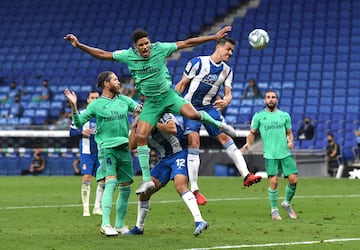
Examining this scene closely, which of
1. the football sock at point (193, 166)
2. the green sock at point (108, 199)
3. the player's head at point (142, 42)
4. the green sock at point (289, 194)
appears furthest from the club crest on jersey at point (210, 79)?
the green sock at point (289, 194)

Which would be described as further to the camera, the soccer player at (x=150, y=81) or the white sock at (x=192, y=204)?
the soccer player at (x=150, y=81)

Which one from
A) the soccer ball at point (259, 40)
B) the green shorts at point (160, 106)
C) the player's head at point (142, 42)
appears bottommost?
the green shorts at point (160, 106)

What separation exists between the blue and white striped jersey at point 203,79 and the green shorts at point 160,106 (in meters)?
1.86

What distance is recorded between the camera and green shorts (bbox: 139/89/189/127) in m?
12.5

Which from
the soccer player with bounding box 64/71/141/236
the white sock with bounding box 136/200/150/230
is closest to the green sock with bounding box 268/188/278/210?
the white sock with bounding box 136/200/150/230

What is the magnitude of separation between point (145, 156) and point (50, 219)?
11.6 ft

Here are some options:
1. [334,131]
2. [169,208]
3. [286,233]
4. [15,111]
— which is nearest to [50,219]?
[169,208]

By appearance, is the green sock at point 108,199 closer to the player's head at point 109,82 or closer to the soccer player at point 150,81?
the soccer player at point 150,81

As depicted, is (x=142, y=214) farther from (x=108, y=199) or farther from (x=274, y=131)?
(x=274, y=131)

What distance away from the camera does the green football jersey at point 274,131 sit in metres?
16.3

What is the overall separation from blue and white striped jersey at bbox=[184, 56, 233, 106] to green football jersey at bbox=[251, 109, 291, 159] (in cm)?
223

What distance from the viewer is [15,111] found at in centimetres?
3869

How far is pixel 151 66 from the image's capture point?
12570 mm

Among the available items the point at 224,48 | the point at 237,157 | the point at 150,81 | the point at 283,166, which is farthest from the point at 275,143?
the point at 150,81
